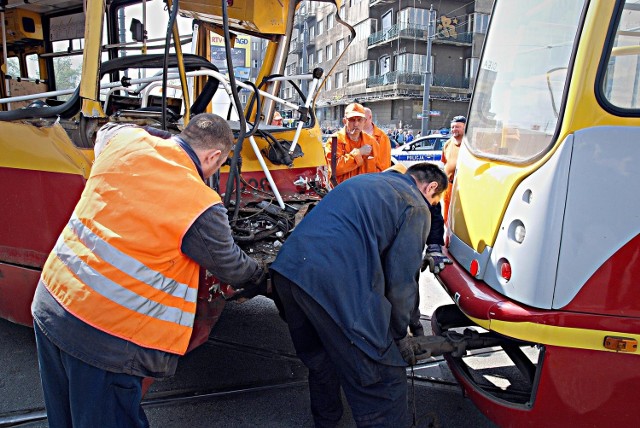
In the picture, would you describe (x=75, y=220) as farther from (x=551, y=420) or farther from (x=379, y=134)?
(x=379, y=134)

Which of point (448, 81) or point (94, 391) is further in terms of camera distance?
point (448, 81)

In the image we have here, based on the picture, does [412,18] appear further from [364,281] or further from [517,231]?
[364,281]

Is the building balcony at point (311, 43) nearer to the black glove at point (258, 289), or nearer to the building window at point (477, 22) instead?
the building window at point (477, 22)

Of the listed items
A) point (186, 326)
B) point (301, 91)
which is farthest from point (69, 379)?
point (301, 91)

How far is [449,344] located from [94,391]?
1.84m

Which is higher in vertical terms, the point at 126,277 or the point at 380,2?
the point at 380,2

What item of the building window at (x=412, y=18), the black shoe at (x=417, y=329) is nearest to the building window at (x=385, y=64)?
the building window at (x=412, y=18)

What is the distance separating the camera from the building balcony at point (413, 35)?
3862 centimetres

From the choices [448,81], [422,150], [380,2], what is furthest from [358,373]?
[380,2]

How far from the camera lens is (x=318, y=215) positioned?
2.62m

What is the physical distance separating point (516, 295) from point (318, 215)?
1102mm

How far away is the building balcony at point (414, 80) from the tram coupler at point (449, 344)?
125 feet

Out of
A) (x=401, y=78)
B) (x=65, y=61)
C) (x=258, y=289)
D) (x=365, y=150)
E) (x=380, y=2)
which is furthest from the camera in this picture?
(x=380, y=2)

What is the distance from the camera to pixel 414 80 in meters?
39.2
